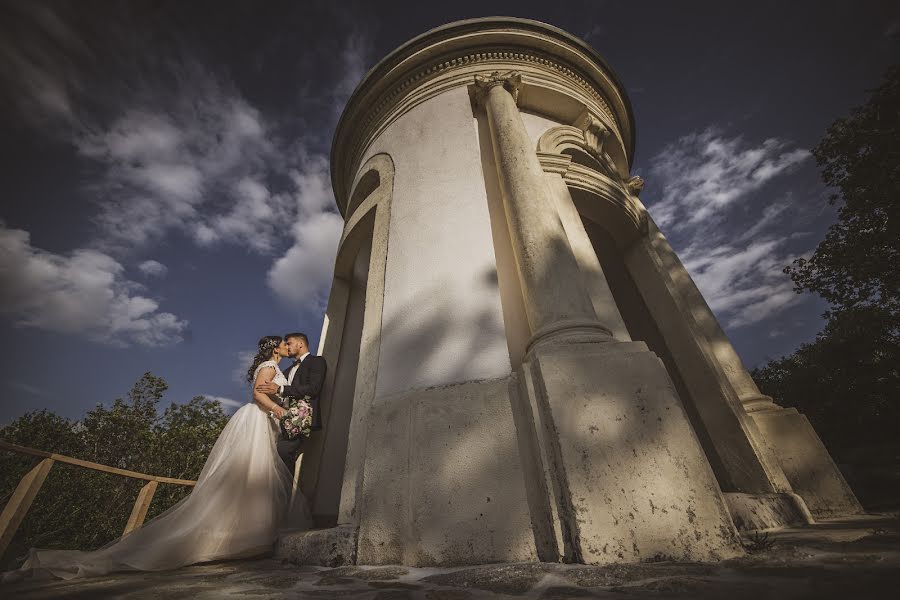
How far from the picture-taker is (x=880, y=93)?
8664mm

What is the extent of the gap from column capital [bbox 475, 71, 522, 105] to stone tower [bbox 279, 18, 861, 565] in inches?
1.3

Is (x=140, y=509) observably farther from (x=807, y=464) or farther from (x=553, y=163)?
(x=807, y=464)

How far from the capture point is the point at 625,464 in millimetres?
1947

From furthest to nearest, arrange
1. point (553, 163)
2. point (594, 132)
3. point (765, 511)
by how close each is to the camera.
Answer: point (594, 132)
point (553, 163)
point (765, 511)

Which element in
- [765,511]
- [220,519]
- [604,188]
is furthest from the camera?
[604,188]

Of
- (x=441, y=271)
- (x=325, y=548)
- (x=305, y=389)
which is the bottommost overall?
(x=325, y=548)

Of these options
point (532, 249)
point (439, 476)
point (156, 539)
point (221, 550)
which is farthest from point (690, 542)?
point (156, 539)

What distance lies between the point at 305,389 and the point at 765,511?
459cm

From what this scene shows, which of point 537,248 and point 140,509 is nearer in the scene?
point 537,248

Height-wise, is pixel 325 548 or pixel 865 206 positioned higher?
pixel 865 206

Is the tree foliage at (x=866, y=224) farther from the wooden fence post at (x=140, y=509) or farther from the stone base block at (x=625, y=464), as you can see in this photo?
the wooden fence post at (x=140, y=509)

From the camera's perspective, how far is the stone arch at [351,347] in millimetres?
3363

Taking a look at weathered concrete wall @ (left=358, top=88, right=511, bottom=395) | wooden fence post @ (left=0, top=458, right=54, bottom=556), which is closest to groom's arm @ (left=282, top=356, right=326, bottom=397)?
weathered concrete wall @ (left=358, top=88, right=511, bottom=395)

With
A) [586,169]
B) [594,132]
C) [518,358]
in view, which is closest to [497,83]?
[586,169]
